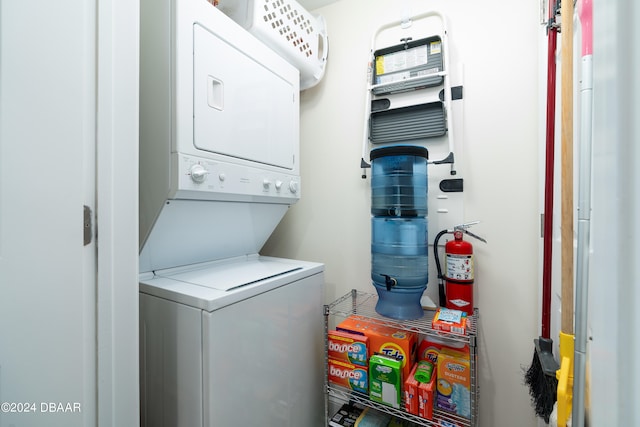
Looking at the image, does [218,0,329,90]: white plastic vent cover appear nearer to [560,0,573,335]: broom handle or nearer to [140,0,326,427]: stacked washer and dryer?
[140,0,326,427]: stacked washer and dryer

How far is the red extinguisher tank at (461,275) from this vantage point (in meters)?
1.37

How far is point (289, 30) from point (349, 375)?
6.04ft

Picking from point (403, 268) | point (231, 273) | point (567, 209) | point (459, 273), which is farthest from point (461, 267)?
point (231, 273)

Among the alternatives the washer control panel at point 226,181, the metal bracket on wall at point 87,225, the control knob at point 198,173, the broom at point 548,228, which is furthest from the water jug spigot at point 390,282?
the metal bracket on wall at point 87,225

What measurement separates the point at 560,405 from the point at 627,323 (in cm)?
80

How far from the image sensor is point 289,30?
158 cm

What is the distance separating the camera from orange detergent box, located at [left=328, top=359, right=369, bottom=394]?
1315mm

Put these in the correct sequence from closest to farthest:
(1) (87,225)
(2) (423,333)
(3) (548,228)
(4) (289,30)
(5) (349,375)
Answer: (1) (87,225), (3) (548,228), (2) (423,333), (5) (349,375), (4) (289,30)

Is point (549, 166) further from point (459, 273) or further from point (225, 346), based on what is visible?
point (225, 346)

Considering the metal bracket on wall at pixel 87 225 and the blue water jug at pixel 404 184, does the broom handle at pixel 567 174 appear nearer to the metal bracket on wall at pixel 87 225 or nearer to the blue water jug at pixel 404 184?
the blue water jug at pixel 404 184

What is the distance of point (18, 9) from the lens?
1.98 ft

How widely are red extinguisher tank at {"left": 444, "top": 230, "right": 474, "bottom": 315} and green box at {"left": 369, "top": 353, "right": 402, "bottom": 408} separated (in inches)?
16.6

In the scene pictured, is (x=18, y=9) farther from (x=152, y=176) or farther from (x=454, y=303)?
(x=454, y=303)

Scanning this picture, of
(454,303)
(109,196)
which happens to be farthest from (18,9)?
(454,303)
